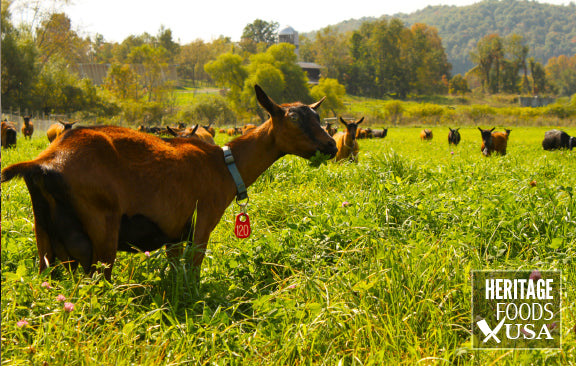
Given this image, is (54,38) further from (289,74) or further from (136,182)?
(136,182)

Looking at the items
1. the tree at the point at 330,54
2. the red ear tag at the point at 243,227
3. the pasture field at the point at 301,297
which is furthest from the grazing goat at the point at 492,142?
the tree at the point at 330,54

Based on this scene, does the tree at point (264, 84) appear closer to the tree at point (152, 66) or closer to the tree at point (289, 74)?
the tree at point (289, 74)

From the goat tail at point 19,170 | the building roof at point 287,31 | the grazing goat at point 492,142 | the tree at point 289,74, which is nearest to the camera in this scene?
the goat tail at point 19,170

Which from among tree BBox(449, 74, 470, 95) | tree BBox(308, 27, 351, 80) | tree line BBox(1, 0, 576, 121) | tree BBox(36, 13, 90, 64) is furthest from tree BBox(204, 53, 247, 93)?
tree BBox(449, 74, 470, 95)

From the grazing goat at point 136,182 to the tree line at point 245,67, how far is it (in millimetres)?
40629

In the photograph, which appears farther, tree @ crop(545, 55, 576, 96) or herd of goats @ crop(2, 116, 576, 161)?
tree @ crop(545, 55, 576, 96)

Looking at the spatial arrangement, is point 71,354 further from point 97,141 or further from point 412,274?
point 412,274

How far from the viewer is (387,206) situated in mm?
5023

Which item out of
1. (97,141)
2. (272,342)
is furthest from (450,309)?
(97,141)

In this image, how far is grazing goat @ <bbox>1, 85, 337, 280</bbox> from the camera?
9.64 ft

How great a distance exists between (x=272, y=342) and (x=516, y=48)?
404 ft

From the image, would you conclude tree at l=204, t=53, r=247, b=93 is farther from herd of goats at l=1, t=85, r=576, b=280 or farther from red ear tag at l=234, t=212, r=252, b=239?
red ear tag at l=234, t=212, r=252, b=239

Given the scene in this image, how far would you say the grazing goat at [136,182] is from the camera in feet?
9.64

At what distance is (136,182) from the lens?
10.7 ft
